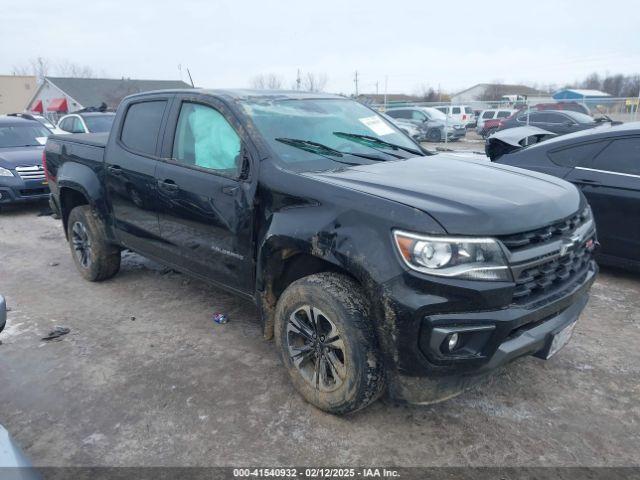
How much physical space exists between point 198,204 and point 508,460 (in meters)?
2.48

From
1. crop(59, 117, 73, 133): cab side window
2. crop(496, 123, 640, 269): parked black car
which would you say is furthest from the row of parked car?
crop(496, 123, 640, 269): parked black car

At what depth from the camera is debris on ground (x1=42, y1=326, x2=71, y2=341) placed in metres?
3.99

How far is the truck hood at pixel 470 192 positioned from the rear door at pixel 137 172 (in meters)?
1.69

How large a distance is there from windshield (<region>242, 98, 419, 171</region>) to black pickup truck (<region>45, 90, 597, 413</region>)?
1 centimetres

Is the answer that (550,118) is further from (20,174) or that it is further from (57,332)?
(57,332)

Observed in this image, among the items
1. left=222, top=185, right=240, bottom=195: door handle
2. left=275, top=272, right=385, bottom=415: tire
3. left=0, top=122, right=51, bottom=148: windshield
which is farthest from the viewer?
left=0, top=122, right=51, bottom=148: windshield

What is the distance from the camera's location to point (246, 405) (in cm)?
304

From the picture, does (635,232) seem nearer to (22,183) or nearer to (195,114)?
(195,114)

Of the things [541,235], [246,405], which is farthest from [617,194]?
[246,405]

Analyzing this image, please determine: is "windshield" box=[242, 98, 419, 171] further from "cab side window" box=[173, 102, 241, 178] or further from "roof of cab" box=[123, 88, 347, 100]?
"cab side window" box=[173, 102, 241, 178]

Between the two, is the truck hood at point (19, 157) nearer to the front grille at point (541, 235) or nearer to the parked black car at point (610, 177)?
the parked black car at point (610, 177)

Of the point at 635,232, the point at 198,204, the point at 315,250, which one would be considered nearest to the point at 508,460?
the point at 315,250

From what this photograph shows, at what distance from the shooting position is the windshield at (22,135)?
9664mm

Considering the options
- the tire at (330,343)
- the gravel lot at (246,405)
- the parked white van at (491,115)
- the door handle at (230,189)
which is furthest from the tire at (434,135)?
the tire at (330,343)
